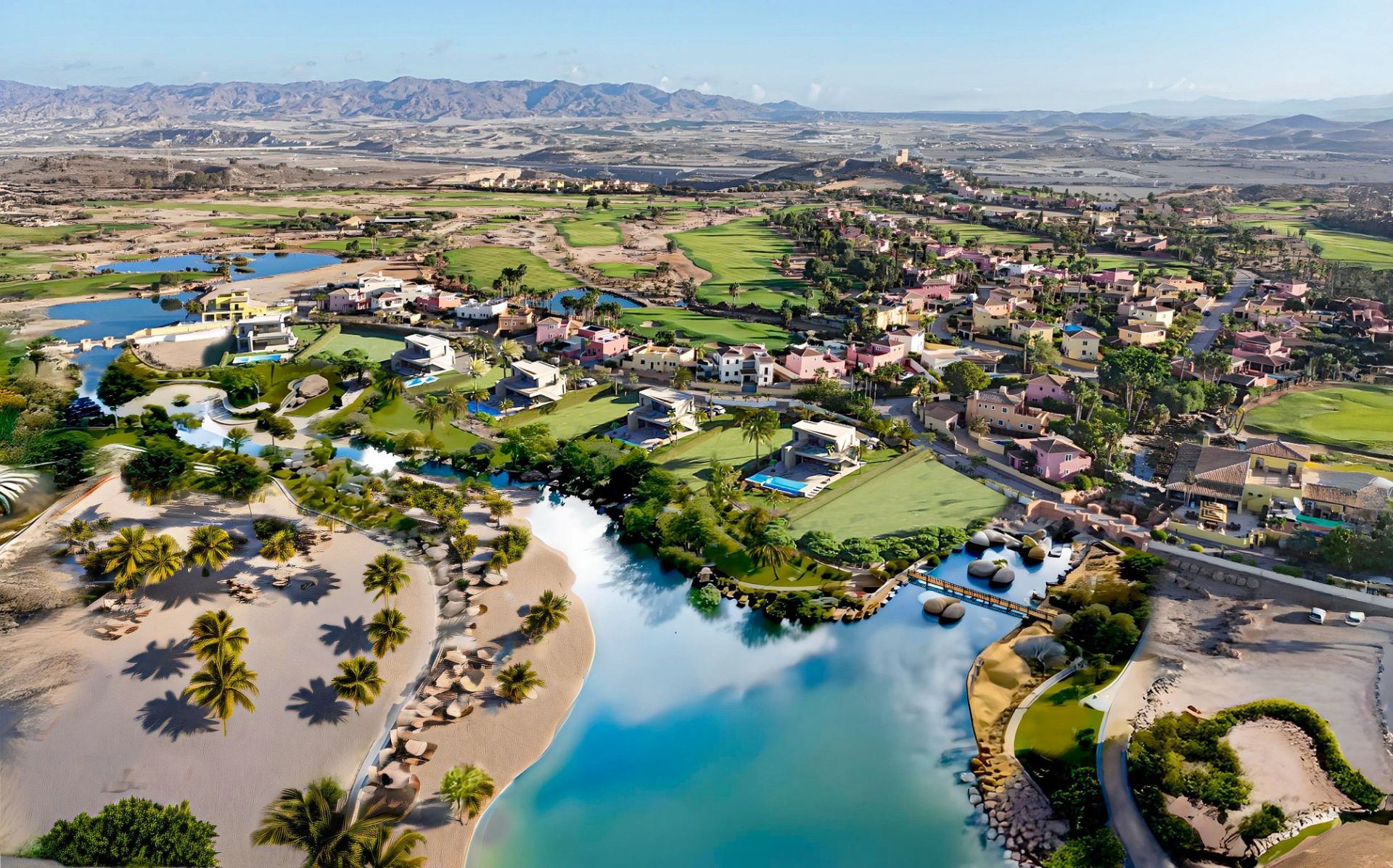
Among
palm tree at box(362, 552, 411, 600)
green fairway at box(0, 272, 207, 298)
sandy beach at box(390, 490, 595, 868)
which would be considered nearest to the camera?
sandy beach at box(390, 490, 595, 868)

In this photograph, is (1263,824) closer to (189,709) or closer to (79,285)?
(189,709)

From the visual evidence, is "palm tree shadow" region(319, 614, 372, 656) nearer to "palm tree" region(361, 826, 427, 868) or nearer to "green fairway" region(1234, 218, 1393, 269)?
"palm tree" region(361, 826, 427, 868)

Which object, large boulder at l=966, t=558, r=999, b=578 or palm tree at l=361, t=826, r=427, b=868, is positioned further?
large boulder at l=966, t=558, r=999, b=578

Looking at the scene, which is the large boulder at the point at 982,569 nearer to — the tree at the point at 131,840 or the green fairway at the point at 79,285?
the tree at the point at 131,840

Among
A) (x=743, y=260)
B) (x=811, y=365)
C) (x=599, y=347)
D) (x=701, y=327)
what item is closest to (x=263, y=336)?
(x=599, y=347)

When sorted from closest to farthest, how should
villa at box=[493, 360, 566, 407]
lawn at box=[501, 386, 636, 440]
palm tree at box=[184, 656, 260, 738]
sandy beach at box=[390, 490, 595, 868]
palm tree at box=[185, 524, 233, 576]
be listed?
sandy beach at box=[390, 490, 595, 868]
palm tree at box=[184, 656, 260, 738]
palm tree at box=[185, 524, 233, 576]
lawn at box=[501, 386, 636, 440]
villa at box=[493, 360, 566, 407]

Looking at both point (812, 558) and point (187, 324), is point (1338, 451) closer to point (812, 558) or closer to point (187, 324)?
point (812, 558)

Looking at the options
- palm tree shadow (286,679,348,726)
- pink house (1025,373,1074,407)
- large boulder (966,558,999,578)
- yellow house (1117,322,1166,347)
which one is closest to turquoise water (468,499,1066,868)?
large boulder (966,558,999,578)
